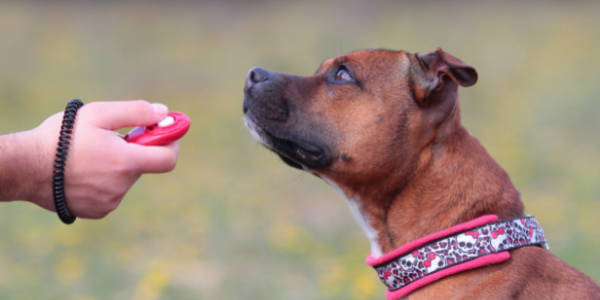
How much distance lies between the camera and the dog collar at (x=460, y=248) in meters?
2.82

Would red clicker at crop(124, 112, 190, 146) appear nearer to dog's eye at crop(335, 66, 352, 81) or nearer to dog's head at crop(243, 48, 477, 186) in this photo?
dog's head at crop(243, 48, 477, 186)

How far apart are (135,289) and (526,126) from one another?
795cm

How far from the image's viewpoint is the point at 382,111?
133 inches

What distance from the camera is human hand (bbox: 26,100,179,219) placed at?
271 cm

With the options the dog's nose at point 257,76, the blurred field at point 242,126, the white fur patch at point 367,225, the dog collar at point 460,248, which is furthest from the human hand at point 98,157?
the blurred field at point 242,126

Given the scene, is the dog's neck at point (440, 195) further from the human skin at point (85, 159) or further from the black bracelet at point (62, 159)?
the black bracelet at point (62, 159)

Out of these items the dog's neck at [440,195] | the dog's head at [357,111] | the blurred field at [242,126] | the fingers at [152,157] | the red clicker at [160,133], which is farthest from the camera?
the blurred field at [242,126]

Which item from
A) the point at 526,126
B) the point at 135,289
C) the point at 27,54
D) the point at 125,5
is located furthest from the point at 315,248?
the point at 125,5

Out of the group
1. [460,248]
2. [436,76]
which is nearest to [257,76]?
[436,76]

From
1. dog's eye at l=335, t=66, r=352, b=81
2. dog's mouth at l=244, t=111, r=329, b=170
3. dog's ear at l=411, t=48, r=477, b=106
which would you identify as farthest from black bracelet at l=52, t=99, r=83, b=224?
dog's ear at l=411, t=48, r=477, b=106

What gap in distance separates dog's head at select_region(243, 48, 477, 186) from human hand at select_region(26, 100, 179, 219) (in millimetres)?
822

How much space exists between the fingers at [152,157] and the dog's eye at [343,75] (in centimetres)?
124

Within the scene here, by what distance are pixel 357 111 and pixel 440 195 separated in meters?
0.73

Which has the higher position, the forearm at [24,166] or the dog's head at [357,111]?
the dog's head at [357,111]
